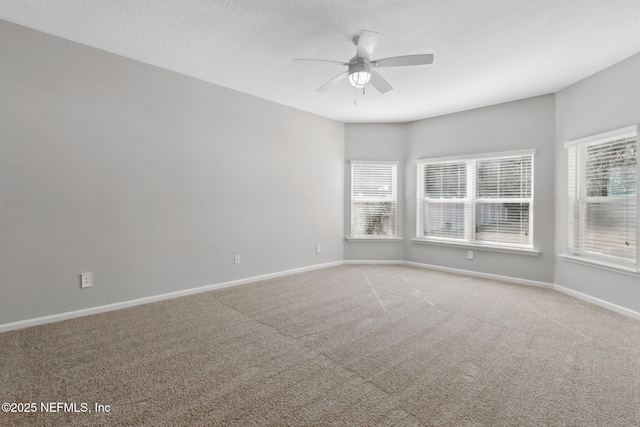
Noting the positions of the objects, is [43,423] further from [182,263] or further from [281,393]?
[182,263]

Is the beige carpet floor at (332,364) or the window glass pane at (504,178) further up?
the window glass pane at (504,178)

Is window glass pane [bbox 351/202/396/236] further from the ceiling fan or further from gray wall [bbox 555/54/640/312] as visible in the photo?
the ceiling fan

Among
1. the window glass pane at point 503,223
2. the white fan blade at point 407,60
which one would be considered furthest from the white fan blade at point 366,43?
the window glass pane at point 503,223

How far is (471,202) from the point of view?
16.4 feet

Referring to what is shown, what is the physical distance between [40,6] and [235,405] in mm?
3326

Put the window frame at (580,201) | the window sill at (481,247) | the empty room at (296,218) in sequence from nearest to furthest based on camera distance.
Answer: the empty room at (296,218), the window frame at (580,201), the window sill at (481,247)

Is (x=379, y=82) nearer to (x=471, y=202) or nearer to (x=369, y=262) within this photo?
(x=471, y=202)

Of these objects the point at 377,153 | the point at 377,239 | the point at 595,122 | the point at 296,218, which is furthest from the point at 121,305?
the point at 595,122

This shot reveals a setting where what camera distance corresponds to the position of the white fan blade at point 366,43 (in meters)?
2.39

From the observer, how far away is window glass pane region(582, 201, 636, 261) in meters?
3.26

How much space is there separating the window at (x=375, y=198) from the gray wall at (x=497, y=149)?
276mm

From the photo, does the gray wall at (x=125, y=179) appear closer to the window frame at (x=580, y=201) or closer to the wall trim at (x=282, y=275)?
the wall trim at (x=282, y=275)

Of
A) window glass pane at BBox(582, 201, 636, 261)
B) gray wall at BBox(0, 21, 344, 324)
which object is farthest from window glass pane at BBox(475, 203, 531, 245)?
gray wall at BBox(0, 21, 344, 324)

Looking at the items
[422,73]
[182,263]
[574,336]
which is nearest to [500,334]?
[574,336]
